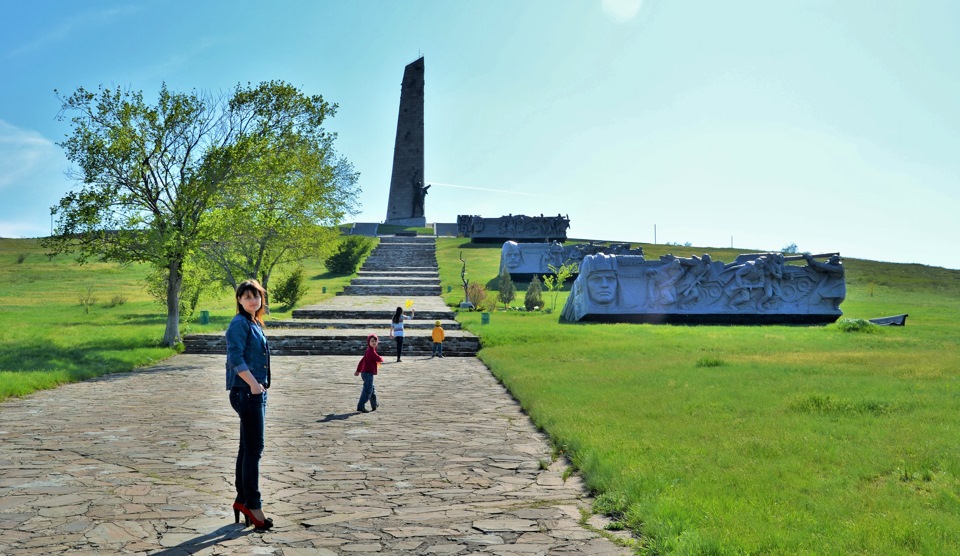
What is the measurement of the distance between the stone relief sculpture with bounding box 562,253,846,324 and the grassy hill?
2172 mm

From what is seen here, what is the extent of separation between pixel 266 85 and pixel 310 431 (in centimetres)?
1352

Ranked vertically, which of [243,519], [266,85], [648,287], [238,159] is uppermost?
[266,85]

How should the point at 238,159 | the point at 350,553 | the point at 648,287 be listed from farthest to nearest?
the point at 648,287
the point at 238,159
the point at 350,553

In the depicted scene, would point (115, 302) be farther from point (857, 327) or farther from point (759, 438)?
point (759, 438)

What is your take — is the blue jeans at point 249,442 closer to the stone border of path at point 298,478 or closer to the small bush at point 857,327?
the stone border of path at point 298,478

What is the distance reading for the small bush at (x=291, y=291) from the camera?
95.6 feet

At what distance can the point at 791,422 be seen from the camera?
7.92m

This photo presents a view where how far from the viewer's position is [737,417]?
8.34m

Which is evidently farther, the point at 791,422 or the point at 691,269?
the point at 691,269

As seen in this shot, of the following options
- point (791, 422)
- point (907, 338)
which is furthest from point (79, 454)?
point (907, 338)

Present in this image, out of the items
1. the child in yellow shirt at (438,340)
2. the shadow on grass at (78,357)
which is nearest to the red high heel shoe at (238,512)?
the shadow on grass at (78,357)

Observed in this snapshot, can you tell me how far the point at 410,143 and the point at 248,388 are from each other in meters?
62.6

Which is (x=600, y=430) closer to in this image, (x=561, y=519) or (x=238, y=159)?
(x=561, y=519)

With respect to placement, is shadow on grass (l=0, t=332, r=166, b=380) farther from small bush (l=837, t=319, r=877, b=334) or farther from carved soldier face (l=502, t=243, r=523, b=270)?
carved soldier face (l=502, t=243, r=523, b=270)
